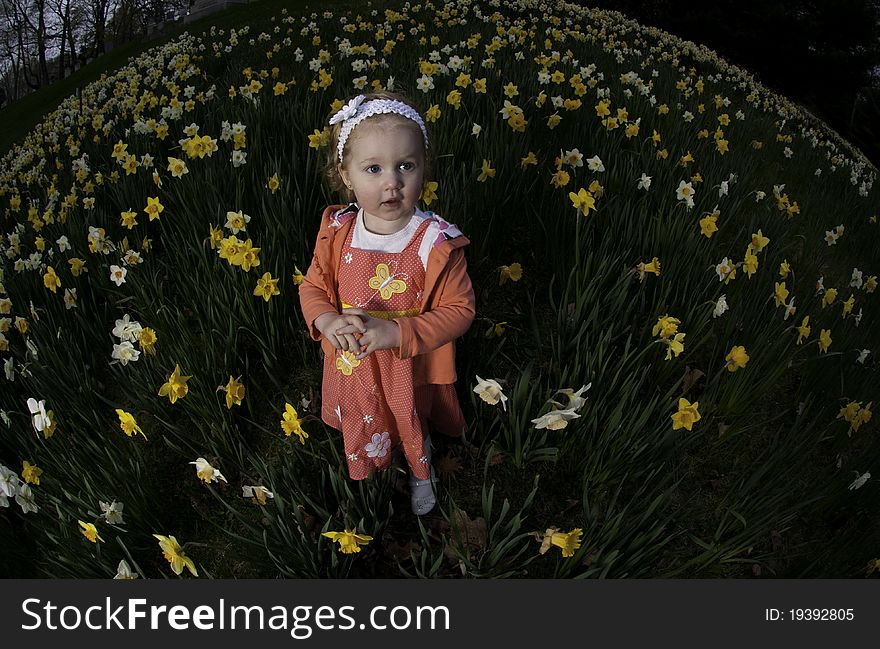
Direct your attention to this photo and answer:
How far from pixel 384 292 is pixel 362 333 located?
23 centimetres

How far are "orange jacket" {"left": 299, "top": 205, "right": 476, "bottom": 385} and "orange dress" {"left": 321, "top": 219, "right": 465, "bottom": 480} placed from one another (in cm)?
4

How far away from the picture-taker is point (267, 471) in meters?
1.89

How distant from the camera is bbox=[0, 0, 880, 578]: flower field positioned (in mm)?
1917

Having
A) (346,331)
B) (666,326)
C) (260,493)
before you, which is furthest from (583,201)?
(260,493)

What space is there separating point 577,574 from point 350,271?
48.6 inches

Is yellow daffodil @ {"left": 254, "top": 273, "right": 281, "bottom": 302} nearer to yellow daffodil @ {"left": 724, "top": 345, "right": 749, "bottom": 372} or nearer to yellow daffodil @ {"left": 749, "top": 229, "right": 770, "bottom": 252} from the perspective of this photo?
yellow daffodil @ {"left": 724, "top": 345, "right": 749, "bottom": 372}

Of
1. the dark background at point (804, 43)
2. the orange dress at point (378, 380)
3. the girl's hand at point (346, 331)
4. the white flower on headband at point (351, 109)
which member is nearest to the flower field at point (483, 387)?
the orange dress at point (378, 380)

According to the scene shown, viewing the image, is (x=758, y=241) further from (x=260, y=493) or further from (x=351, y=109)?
(x=260, y=493)

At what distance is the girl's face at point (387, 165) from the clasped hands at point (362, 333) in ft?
1.06

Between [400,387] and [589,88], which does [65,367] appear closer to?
[400,387]

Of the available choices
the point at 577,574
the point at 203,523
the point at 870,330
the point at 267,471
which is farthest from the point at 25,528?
the point at 870,330

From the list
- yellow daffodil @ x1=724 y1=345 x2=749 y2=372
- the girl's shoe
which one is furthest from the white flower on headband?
yellow daffodil @ x1=724 y1=345 x2=749 y2=372

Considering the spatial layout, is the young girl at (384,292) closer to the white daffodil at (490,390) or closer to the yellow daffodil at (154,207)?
the white daffodil at (490,390)

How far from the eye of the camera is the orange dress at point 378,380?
1.76 metres
